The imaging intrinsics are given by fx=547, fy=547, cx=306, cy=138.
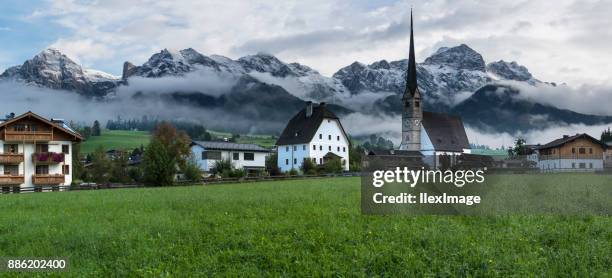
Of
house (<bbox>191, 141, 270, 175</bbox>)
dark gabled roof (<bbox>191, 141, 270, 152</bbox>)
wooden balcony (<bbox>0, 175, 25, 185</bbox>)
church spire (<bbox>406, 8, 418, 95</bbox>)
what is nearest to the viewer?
A: wooden balcony (<bbox>0, 175, 25, 185</bbox>)

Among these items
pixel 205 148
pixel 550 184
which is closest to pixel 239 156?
pixel 205 148

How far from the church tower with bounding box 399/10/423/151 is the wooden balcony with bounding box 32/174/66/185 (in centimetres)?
8424

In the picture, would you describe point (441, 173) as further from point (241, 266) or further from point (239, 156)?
point (239, 156)

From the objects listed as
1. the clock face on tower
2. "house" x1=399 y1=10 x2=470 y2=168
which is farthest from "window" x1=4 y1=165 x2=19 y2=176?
the clock face on tower

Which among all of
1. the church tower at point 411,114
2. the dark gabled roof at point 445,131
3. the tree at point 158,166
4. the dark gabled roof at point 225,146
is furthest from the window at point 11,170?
the church tower at point 411,114

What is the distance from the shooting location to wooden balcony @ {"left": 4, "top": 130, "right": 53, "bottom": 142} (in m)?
60.8

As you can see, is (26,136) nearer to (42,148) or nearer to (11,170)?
(42,148)

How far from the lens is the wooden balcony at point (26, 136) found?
60750mm

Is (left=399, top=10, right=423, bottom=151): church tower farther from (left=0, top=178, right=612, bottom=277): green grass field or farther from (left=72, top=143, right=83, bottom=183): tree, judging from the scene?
(left=0, top=178, right=612, bottom=277): green grass field

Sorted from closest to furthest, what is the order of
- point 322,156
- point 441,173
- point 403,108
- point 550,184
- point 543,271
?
point 543,271, point 441,173, point 550,184, point 322,156, point 403,108

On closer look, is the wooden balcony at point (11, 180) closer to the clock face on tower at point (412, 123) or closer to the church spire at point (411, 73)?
the clock face on tower at point (412, 123)

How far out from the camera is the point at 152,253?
44.9ft

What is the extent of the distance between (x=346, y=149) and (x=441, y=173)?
81.5 metres

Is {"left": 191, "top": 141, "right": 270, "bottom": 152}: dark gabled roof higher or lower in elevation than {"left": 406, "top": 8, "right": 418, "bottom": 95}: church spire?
lower
